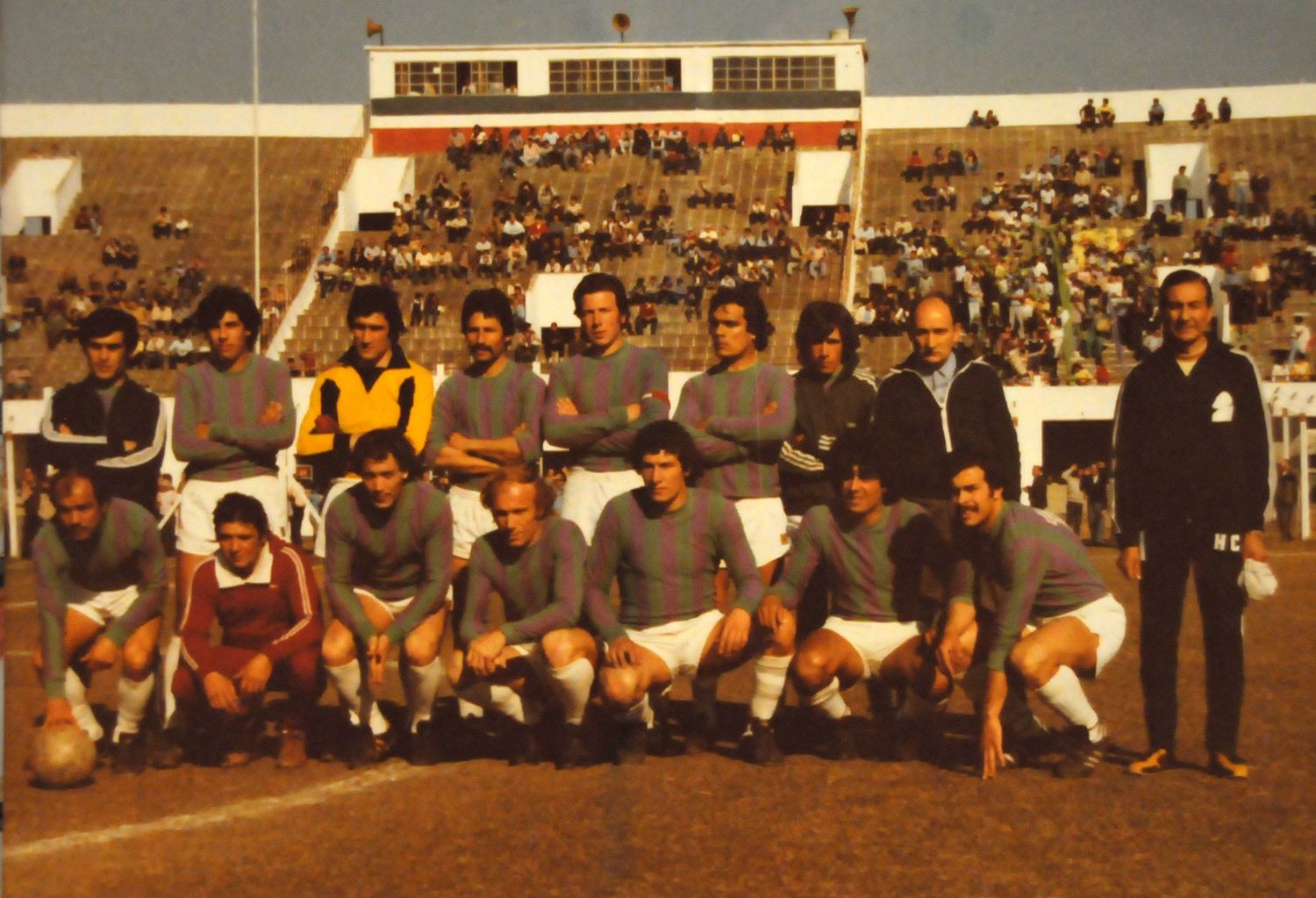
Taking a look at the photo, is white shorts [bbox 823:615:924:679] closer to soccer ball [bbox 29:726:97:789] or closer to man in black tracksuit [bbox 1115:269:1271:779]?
man in black tracksuit [bbox 1115:269:1271:779]

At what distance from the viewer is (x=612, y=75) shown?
10516 millimetres

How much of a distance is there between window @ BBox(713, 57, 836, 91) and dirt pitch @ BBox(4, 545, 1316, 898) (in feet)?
21.5

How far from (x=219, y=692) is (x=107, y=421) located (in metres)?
1.01

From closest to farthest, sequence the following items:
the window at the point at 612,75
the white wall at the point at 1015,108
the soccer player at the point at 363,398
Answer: the soccer player at the point at 363,398, the window at the point at 612,75, the white wall at the point at 1015,108

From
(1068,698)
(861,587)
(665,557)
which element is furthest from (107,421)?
(1068,698)

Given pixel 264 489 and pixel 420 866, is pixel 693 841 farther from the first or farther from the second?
pixel 264 489

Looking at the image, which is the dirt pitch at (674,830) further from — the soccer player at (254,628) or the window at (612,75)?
the window at (612,75)

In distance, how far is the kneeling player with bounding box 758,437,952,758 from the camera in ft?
15.7

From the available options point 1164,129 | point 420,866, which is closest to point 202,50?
point 420,866

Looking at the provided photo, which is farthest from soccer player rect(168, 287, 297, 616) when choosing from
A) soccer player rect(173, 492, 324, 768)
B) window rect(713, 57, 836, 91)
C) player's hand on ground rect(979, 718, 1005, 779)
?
window rect(713, 57, 836, 91)

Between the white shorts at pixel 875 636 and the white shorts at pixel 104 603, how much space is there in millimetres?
2220

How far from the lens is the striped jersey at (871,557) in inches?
190

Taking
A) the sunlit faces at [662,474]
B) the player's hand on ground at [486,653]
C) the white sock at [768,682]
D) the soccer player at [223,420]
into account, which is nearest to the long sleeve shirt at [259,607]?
the soccer player at [223,420]

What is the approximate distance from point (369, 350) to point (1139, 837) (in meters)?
2.75
